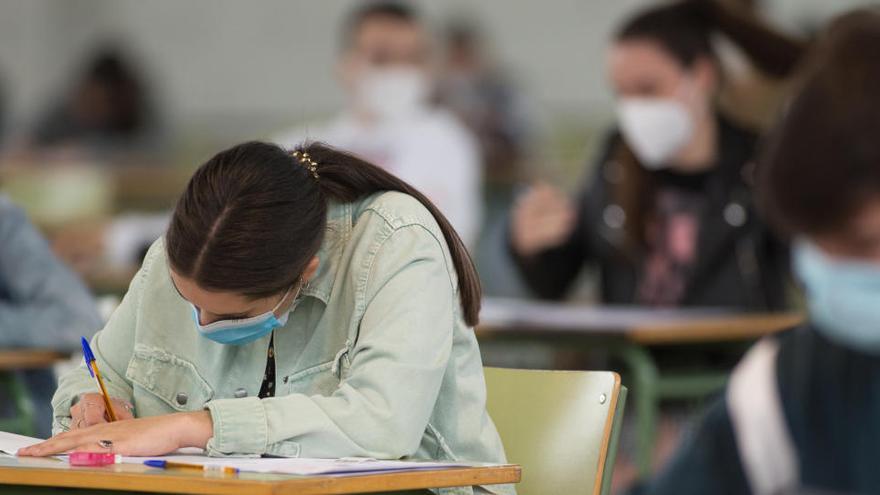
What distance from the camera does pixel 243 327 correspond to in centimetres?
216

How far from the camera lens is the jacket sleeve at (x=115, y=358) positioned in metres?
2.36

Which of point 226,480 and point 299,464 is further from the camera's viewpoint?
point 299,464

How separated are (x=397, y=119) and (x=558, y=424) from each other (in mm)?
3758

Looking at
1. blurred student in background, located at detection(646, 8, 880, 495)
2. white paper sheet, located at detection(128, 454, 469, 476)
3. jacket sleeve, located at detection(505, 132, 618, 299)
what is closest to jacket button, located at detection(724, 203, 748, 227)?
jacket sleeve, located at detection(505, 132, 618, 299)

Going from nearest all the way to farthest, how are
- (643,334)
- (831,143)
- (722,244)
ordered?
(831,143) → (643,334) → (722,244)

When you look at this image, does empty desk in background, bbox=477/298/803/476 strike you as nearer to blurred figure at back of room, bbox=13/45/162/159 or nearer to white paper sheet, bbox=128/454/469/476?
white paper sheet, bbox=128/454/469/476

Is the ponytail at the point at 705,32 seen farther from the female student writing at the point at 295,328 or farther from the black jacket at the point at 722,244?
the female student writing at the point at 295,328

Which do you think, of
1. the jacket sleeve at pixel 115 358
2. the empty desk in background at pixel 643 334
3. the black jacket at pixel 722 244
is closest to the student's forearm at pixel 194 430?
the jacket sleeve at pixel 115 358

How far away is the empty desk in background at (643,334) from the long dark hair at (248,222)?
1.68m

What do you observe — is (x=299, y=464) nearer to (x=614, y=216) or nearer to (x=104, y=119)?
(x=614, y=216)

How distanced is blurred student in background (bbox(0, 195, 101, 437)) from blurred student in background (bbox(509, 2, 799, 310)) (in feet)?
5.11

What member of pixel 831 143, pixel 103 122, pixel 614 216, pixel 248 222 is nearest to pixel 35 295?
pixel 248 222

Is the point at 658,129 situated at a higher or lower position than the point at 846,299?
lower

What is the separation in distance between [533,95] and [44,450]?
7488 mm
